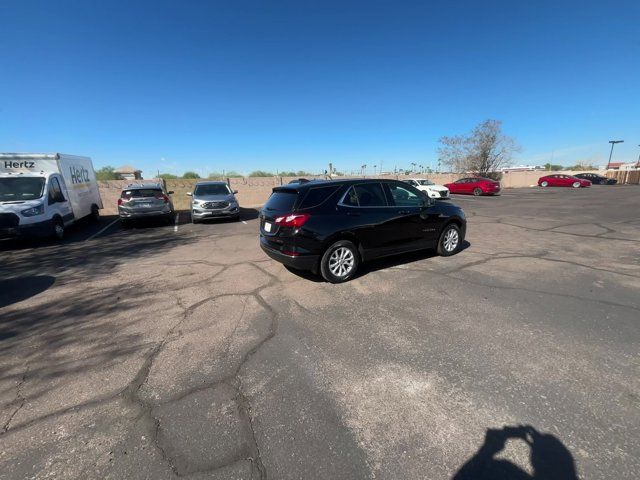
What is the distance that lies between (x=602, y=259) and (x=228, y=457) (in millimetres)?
7887

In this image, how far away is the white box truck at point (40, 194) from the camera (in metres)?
7.70

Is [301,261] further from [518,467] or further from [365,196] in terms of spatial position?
[518,467]

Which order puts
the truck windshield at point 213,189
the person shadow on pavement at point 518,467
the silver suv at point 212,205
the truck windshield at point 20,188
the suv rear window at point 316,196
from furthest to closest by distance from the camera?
1. the truck windshield at point 213,189
2. the silver suv at point 212,205
3. the truck windshield at point 20,188
4. the suv rear window at point 316,196
5. the person shadow on pavement at point 518,467

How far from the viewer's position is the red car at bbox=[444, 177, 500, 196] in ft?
77.9

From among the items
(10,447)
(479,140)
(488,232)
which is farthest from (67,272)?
(479,140)

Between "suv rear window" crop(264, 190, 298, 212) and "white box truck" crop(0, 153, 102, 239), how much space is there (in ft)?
23.9

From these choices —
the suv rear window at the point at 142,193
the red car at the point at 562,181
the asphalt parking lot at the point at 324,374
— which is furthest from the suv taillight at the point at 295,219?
the red car at the point at 562,181

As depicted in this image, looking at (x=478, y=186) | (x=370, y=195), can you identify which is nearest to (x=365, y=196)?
(x=370, y=195)

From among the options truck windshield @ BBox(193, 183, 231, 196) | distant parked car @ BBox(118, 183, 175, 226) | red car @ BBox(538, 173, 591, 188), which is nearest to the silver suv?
truck windshield @ BBox(193, 183, 231, 196)

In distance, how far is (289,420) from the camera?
2.26 metres

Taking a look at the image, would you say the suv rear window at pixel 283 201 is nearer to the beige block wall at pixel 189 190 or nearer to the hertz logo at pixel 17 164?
the hertz logo at pixel 17 164

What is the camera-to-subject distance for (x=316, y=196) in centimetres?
483

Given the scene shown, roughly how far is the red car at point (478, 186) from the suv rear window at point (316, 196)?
914 inches

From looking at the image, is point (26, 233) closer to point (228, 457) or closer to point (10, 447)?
point (10, 447)
